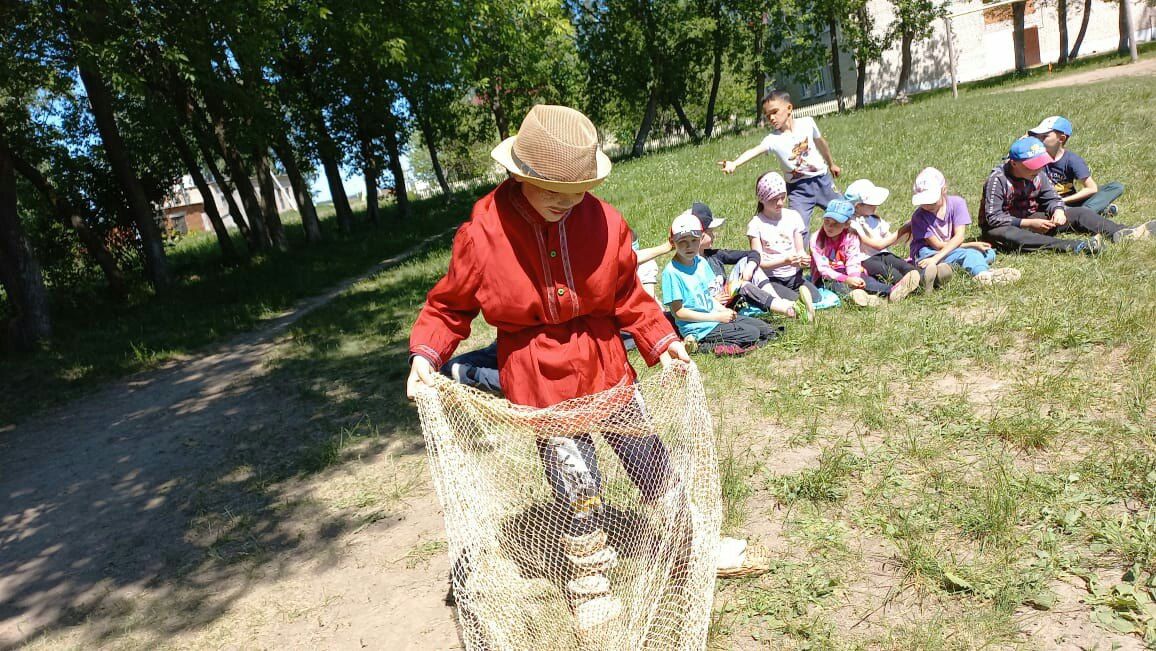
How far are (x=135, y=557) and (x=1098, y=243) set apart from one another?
822 centimetres

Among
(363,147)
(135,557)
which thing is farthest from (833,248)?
(363,147)

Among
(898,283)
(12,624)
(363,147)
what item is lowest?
(12,624)

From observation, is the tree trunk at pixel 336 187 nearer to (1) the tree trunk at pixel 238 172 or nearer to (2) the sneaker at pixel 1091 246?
(1) the tree trunk at pixel 238 172

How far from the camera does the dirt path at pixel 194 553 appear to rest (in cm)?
370

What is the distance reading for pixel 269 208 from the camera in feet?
70.7

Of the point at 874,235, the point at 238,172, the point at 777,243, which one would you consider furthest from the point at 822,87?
the point at 777,243

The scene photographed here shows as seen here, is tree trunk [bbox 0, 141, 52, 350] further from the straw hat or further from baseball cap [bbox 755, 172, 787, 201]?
the straw hat

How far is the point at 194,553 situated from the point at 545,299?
3251 millimetres

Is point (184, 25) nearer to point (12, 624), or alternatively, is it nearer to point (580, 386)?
point (12, 624)

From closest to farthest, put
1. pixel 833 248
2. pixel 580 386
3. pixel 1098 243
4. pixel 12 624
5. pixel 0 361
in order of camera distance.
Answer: pixel 580 386 → pixel 12 624 → pixel 1098 243 → pixel 833 248 → pixel 0 361

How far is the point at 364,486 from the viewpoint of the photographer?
512 centimetres

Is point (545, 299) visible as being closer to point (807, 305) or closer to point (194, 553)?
point (194, 553)

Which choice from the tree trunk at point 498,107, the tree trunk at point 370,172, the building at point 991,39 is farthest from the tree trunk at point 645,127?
the tree trunk at point 370,172

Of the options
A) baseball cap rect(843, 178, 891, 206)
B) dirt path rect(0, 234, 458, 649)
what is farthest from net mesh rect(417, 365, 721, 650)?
baseball cap rect(843, 178, 891, 206)
